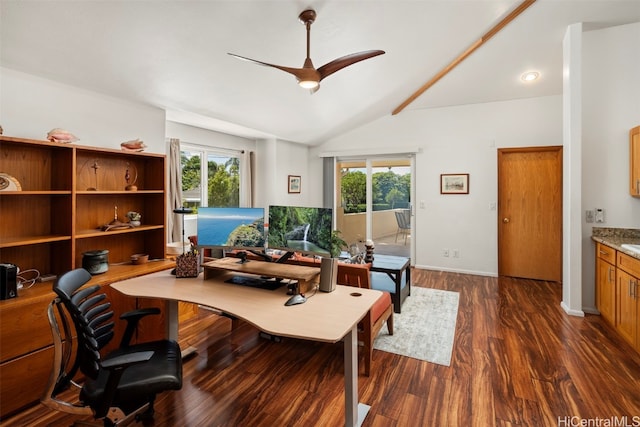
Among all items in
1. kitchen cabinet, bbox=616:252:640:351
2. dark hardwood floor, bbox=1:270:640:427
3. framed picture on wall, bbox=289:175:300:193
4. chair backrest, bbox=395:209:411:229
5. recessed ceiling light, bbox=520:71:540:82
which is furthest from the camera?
framed picture on wall, bbox=289:175:300:193

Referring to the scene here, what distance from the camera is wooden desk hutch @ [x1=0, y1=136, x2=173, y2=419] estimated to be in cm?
193

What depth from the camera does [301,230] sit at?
2.11 meters

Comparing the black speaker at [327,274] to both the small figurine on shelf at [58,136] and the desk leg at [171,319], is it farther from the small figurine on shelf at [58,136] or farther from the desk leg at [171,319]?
the small figurine on shelf at [58,136]

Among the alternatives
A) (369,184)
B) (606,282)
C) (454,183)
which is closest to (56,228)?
(369,184)

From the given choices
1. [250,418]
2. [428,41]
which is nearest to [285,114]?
[428,41]

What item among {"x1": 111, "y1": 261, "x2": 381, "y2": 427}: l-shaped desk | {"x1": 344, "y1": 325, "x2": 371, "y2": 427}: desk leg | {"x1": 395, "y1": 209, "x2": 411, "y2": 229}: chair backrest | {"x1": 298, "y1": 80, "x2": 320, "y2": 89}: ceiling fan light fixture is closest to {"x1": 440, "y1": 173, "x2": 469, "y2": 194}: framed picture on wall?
{"x1": 395, "y1": 209, "x2": 411, "y2": 229}: chair backrest

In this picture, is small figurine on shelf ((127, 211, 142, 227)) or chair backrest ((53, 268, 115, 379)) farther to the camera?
small figurine on shelf ((127, 211, 142, 227))

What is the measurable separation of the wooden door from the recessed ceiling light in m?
1.04

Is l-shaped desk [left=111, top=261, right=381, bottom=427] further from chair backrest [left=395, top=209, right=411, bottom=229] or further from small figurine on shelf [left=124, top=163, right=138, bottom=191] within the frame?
chair backrest [left=395, top=209, right=411, bottom=229]

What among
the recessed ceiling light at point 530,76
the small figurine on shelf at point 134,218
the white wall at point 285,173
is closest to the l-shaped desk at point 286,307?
the small figurine on shelf at point 134,218

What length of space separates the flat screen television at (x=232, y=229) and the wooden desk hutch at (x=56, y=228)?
0.85m

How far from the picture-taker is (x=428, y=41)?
3496mm

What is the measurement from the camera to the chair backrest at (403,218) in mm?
5961

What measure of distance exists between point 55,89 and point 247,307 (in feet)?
8.34
